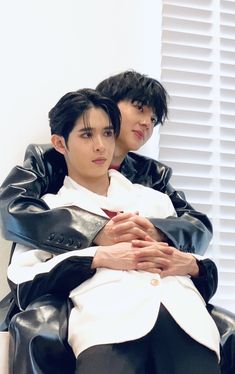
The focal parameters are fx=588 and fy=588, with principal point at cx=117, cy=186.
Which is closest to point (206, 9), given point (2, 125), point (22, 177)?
point (2, 125)

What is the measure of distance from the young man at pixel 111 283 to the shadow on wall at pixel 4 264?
0.25 metres

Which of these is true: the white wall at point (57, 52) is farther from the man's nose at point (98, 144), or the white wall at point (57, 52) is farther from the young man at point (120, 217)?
the man's nose at point (98, 144)

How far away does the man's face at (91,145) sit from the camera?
4.01ft

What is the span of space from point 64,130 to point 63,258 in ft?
1.09

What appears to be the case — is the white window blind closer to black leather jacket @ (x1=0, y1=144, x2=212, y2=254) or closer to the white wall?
the white wall

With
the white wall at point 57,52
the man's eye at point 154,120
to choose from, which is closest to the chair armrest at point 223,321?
the man's eye at point 154,120

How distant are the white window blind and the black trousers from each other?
2.11 ft

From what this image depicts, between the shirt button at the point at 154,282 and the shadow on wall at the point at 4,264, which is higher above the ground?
the shirt button at the point at 154,282

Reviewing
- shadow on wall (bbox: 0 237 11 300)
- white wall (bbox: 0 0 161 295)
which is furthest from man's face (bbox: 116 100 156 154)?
shadow on wall (bbox: 0 237 11 300)

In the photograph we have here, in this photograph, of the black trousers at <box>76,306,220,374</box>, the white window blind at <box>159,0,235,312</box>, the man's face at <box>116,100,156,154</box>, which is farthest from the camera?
the white window blind at <box>159,0,235,312</box>

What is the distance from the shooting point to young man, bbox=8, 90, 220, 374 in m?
0.92

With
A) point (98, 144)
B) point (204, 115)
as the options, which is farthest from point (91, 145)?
point (204, 115)

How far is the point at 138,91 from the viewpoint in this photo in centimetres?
136

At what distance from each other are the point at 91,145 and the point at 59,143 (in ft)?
0.32
